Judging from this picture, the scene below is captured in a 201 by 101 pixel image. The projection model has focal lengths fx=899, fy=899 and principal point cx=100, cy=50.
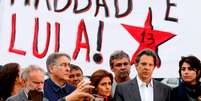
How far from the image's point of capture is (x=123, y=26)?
878 cm

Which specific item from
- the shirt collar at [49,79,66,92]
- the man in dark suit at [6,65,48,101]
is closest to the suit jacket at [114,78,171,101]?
the shirt collar at [49,79,66,92]

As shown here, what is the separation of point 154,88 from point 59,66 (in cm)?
88

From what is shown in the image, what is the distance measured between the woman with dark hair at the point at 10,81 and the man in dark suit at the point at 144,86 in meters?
0.86

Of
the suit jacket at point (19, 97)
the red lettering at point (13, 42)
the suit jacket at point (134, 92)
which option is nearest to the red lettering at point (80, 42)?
the red lettering at point (13, 42)

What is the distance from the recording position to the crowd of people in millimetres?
7479

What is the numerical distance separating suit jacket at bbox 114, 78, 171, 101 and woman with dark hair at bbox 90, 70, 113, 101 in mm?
74

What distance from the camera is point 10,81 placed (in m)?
7.58

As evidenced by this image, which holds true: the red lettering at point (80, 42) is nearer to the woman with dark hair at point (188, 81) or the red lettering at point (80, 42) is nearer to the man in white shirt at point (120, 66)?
the man in white shirt at point (120, 66)

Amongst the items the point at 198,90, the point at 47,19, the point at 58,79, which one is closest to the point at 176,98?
the point at 198,90

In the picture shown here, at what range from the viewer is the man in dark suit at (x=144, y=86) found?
777 centimetres

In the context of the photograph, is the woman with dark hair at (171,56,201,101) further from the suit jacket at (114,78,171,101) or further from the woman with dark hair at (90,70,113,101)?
the woman with dark hair at (90,70,113,101)

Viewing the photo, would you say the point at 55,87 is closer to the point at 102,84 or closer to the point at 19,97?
the point at 102,84

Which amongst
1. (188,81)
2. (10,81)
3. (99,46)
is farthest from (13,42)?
(188,81)

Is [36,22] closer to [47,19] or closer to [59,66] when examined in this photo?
[47,19]
